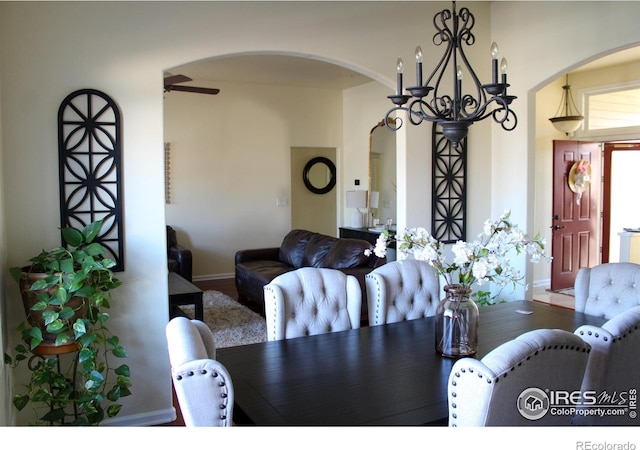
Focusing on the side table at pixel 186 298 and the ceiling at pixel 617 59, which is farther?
the ceiling at pixel 617 59

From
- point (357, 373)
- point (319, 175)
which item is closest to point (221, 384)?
point (357, 373)

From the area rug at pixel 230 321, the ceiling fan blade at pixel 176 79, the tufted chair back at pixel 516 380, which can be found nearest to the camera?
the tufted chair back at pixel 516 380

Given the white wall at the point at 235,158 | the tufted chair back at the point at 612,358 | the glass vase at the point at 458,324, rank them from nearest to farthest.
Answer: the tufted chair back at the point at 612,358, the glass vase at the point at 458,324, the white wall at the point at 235,158

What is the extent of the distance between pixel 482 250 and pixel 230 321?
4.06m

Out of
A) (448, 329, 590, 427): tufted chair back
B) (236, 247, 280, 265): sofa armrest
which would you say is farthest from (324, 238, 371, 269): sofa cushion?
(448, 329, 590, 427): tufted chair back

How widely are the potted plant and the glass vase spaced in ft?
5.77

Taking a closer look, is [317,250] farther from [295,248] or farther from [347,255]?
[347,255]

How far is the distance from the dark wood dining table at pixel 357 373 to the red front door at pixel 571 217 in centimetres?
473

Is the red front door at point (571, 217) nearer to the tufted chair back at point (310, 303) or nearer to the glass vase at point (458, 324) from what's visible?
the tufted chair back at point (310, 303)

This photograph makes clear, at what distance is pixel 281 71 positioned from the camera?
739 centimetres

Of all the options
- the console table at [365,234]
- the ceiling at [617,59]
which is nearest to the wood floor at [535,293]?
the console table at [365,234]

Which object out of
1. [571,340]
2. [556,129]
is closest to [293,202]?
[556,129]

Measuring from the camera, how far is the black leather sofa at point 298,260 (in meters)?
5.50

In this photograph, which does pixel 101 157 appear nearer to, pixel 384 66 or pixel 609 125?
pixel 384 66
